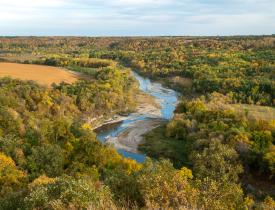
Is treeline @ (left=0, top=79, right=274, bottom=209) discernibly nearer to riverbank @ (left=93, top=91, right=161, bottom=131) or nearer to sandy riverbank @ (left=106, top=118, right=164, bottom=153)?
riverbank @ (left=93, top=91, right=161, bottom=131)

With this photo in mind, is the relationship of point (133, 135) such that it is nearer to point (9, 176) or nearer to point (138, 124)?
point (138, 124)

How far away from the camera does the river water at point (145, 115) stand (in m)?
61.2

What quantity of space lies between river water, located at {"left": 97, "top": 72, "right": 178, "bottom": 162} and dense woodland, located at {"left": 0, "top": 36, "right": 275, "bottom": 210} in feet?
9.29

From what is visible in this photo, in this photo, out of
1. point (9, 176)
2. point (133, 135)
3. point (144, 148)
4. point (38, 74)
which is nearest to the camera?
point (9, 176)

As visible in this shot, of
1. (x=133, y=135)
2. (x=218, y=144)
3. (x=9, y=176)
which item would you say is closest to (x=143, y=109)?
(x=133, y=135)

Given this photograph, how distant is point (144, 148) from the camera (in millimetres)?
57250

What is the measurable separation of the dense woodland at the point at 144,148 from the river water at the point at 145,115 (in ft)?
9.29

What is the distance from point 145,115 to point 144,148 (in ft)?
67.2

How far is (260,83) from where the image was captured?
83875 mm

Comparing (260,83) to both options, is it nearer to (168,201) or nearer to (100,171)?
(100,171)

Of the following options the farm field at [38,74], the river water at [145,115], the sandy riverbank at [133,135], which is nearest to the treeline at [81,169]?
the sandy riverbank at [133,135]

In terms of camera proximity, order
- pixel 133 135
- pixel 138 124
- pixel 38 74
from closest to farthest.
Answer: pixel 133 135, pixel 138 124, pixel 38 74

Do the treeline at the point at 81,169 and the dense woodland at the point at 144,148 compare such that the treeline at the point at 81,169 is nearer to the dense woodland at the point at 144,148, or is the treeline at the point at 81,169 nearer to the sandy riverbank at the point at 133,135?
the dense woodland at the point at 144,148

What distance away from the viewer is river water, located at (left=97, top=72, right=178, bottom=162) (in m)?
61.2
